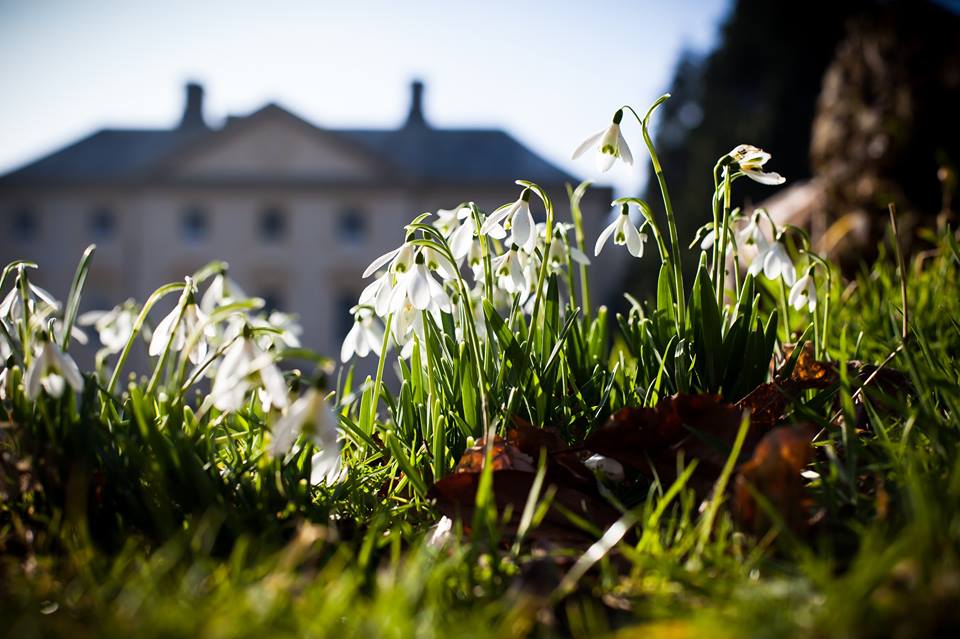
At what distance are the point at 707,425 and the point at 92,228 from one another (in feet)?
96.0

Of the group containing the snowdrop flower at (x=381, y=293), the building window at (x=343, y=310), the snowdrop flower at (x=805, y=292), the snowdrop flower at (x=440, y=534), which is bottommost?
the building window at (x=343, y=310)

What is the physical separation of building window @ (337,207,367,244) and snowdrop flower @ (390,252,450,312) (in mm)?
24894

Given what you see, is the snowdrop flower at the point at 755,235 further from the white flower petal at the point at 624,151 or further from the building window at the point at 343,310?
the building window at the point at 343,310

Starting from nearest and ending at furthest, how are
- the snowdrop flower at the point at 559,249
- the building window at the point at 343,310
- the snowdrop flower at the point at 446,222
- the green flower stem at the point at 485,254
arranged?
the green flower stem at the point at 485,254 → the snowdrop flower at the point at 559,249 → the snowdrop flower at the point at 446,222 → the building window at the point at 343,310

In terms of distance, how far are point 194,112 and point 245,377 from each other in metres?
31.2

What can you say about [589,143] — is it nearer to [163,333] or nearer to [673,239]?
[673,239]

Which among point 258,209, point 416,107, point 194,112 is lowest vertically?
point 258,209

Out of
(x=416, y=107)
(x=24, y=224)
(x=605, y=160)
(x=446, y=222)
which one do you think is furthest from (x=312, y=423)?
(x=24, y=224)

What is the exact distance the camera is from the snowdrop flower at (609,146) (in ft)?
4.72

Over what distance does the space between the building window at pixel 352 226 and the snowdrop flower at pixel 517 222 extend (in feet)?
81.3

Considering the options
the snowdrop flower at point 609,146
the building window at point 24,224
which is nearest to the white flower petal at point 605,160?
the snowdrop flower at point 609,146

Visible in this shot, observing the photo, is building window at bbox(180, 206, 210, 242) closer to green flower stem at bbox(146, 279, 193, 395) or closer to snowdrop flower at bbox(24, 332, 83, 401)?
green flower stem at bbox(146, 279, 193, 395)

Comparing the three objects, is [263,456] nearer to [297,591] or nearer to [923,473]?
[297,591]

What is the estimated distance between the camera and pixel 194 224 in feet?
84.6
